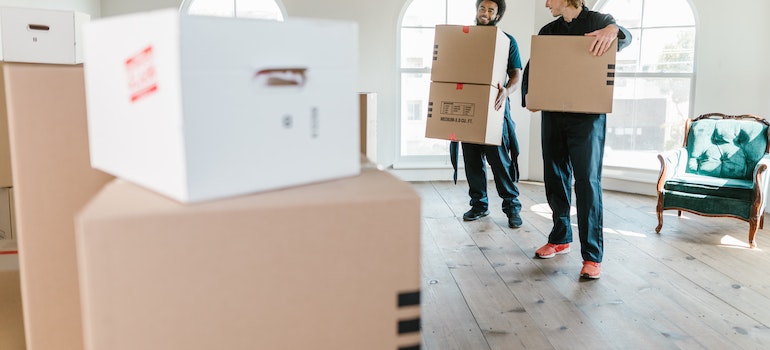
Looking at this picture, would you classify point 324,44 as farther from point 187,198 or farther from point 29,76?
point 29,76

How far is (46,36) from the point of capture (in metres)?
2.25

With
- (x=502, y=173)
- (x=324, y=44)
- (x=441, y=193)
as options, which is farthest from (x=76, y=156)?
(x=441, y=193)

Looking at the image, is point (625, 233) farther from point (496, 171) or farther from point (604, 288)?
point (604, 288)

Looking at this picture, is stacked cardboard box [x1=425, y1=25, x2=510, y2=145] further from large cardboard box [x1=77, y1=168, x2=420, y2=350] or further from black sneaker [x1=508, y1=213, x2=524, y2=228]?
large cardboard box [x1=77, y1=168, x2=420, y2=350]

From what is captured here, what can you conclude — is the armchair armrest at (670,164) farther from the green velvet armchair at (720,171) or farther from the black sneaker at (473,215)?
the black sneaker at (473,215)

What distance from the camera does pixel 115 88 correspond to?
1.06 metres

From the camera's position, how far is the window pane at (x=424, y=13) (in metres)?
6.03

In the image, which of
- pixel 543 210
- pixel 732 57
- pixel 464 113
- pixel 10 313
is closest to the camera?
pixel 10 313

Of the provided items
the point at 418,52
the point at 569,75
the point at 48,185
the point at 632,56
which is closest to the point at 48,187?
the point at 48,185

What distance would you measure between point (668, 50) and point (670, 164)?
1607mm

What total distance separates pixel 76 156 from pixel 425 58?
5.12 meters

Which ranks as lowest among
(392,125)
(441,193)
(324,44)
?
(441,193)

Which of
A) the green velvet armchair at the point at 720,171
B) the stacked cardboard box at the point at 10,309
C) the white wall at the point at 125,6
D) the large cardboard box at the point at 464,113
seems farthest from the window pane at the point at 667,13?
the stacked cardboard box at the point at 10,309

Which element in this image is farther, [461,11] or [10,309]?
[461,11]
